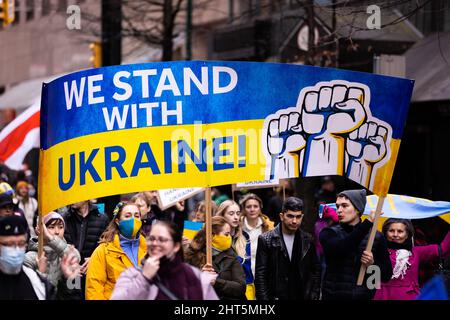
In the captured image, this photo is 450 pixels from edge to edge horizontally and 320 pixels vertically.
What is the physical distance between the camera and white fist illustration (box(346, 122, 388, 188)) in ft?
29.3

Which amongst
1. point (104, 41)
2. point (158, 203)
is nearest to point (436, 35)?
point (158, 203)

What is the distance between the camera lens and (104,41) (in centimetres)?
2200

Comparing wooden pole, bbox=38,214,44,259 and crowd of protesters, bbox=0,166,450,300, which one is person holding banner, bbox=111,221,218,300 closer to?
crowd of protesters, bbox=0,166,450,300

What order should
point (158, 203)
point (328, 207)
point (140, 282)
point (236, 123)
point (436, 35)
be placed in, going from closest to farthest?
point (140, 282) → point (236, 123) → point (328, 207) → point (158, 203) → point (436, 35)

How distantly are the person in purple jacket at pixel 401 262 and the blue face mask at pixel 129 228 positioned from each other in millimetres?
2003

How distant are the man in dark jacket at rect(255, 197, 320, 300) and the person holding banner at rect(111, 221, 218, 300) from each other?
2522mm

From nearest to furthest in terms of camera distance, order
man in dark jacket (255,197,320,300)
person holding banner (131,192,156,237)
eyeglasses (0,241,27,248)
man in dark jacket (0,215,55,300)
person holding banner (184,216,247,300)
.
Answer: man in dark jacket (0,215,55,300) → eyeglasses (0,241,27,248) → person holding banner (184,216,247,300) → man in dark jacket (255,197,320,300) → person holding banner (131,192,156,237)

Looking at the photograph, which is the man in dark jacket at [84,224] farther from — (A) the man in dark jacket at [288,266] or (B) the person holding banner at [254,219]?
(A) the man in dark jacket at [288,266]

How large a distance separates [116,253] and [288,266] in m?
1.39

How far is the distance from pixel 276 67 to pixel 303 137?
59 centimetres

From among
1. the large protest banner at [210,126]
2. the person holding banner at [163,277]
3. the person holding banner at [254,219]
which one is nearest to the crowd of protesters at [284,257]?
the large protest banner at [210,126]

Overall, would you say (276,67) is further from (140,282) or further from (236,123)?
(140,282)

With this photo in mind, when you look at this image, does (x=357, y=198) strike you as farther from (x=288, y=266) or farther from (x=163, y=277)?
(x=163, y=277)

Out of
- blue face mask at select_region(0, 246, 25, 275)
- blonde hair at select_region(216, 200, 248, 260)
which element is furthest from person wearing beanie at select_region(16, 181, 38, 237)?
blue face mask at select_region(0, 246, 25, 275)
